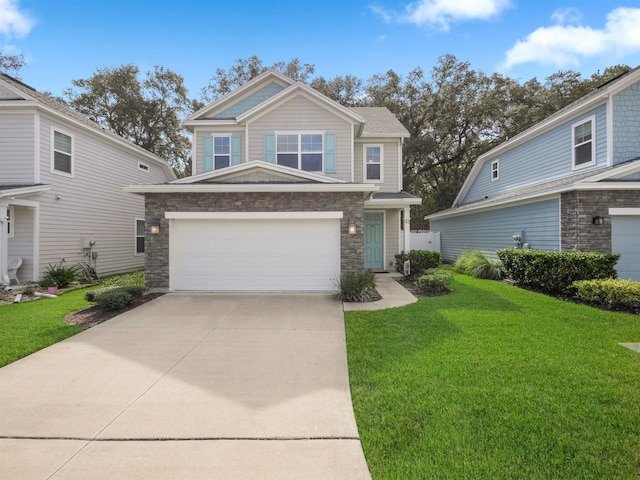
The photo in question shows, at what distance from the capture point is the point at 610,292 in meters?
7.26

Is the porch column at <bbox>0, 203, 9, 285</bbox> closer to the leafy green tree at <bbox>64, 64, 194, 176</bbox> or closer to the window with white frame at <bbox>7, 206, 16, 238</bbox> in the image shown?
the window with white frame at <bbox>7, 206, 16, 238</bbox>

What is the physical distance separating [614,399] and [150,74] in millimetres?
29022

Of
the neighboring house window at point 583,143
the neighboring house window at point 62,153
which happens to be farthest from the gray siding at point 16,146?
the neighboring house window at point 583,143

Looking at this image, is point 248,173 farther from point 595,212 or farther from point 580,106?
point 580,106

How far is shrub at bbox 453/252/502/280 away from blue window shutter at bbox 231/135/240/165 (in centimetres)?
999

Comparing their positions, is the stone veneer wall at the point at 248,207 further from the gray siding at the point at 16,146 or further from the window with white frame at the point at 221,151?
the gray siding at the point at 16,146

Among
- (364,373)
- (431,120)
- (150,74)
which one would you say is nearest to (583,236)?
(364,373)

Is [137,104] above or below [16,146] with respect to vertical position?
above

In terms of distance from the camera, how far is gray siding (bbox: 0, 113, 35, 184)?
10.8 m

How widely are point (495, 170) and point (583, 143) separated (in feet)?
17.3

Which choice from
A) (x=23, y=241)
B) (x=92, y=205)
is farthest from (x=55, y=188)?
(x=23, y=241)

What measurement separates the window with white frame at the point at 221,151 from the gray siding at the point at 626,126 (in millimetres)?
13036

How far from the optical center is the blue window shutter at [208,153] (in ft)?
43.9

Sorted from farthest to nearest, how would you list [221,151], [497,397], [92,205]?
1. [221,151]
2. [92,205]
3. [497,397]
